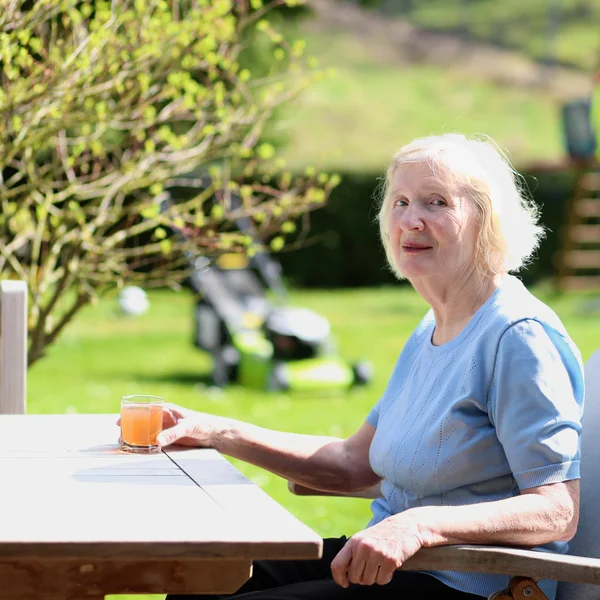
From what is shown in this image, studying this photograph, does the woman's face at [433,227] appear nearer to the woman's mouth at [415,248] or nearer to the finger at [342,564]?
the woman's mouth at [415,248]

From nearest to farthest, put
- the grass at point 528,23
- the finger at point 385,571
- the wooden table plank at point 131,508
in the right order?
the wooden table plank at point 131,508 < the finger at point 385,571 < the grass at point 528,23

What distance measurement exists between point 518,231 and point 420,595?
0.76 m

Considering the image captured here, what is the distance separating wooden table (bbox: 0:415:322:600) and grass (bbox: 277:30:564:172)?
25.1 metres

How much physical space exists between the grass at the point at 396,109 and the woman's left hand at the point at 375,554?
82.4 feet

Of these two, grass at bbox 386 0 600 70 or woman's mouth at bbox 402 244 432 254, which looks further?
grass at bbox 386 0 600 70

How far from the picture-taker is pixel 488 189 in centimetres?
227

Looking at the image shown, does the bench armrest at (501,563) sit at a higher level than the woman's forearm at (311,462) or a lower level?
higher

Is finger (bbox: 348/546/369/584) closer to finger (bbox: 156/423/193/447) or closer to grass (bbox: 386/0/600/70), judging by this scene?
finger (bbox: 156/423/193/447)

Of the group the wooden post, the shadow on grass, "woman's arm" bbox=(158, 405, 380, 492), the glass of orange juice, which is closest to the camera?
the glass of orange juice

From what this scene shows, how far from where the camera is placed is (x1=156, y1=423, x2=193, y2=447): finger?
2270mm

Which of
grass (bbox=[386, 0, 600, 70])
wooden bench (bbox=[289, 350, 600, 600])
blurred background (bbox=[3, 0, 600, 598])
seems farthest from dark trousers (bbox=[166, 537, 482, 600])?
grass (bbox=[386, 0, 600, 70])

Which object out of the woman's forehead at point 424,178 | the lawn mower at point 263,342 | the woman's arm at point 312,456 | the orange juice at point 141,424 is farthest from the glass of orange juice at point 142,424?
the lawn mower at point 263,342

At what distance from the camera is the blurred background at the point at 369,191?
25.3 feet

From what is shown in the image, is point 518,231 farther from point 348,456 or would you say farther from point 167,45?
point 167,45
